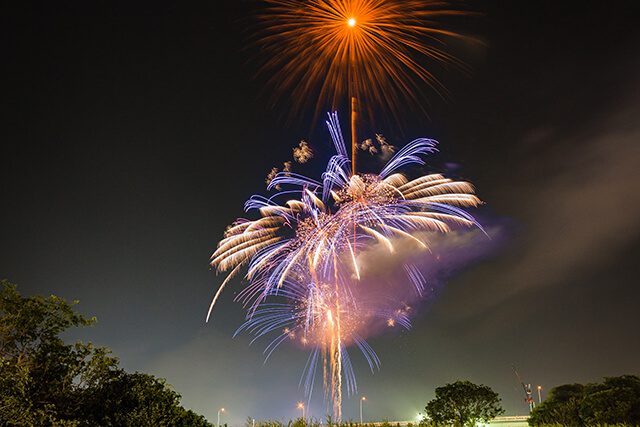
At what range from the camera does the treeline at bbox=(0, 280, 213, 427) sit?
48.8 feet

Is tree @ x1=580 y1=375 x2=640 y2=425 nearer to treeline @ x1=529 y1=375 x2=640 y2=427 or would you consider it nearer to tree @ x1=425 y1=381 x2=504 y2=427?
treeline @ x1=529 y1=375 x2=640 y2=427

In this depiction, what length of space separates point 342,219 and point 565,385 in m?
42.4

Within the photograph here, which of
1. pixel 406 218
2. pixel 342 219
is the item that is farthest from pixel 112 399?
pixel 406 218

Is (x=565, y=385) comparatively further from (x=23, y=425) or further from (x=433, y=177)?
(x=23, y=425)

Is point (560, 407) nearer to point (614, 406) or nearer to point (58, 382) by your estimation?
point (614, 406)

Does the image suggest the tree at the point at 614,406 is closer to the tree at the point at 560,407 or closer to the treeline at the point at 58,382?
the tree at the point at 560,407

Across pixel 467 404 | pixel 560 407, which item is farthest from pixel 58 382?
pixel 560 407

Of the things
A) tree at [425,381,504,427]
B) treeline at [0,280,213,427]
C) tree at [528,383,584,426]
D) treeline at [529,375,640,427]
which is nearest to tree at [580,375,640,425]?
treeline at [529,375,640,427]

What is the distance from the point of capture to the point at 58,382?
16.4 meters

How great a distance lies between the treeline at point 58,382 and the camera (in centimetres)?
1488

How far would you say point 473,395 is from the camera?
43.1 m

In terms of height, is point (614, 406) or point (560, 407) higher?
point (560, 407)

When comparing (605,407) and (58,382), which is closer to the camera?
(58,382)

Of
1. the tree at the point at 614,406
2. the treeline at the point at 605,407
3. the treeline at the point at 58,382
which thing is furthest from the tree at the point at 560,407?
the treeline at the point at 58,382
